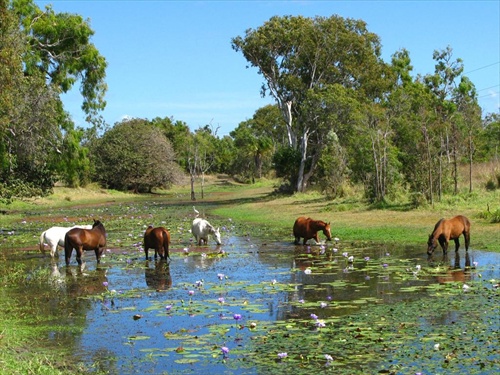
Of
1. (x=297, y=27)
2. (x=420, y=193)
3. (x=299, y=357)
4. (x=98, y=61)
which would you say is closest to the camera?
(x=299, y=357)

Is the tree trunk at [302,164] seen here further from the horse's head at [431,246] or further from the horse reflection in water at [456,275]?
the horse reflection in water at [456,275]

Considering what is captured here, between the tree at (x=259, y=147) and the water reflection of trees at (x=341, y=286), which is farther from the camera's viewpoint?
the tree at (x=259, y=147)

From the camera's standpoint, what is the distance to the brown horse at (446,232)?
16219 millimetres

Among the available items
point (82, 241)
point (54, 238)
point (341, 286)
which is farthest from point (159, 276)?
point (54, 238)

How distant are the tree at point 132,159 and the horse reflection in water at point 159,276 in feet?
165

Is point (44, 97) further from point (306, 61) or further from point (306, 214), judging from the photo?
point (306, 61)

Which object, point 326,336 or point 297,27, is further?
point 297,27

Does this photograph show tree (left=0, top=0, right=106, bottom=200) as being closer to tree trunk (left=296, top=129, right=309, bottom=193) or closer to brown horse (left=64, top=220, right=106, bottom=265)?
brown horse (left=64, top=220, right=106, bottom=265)

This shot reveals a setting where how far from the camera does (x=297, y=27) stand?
1847 inches

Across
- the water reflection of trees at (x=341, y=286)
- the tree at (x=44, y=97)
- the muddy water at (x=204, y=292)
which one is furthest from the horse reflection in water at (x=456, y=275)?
the tree at (x=44, y=97)

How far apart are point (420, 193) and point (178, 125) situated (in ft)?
245

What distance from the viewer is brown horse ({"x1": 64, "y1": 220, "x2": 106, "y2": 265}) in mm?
16734

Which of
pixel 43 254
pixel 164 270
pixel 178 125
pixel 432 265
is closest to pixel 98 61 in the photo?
pixel 43 254

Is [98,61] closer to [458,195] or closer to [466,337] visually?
[458,195]
